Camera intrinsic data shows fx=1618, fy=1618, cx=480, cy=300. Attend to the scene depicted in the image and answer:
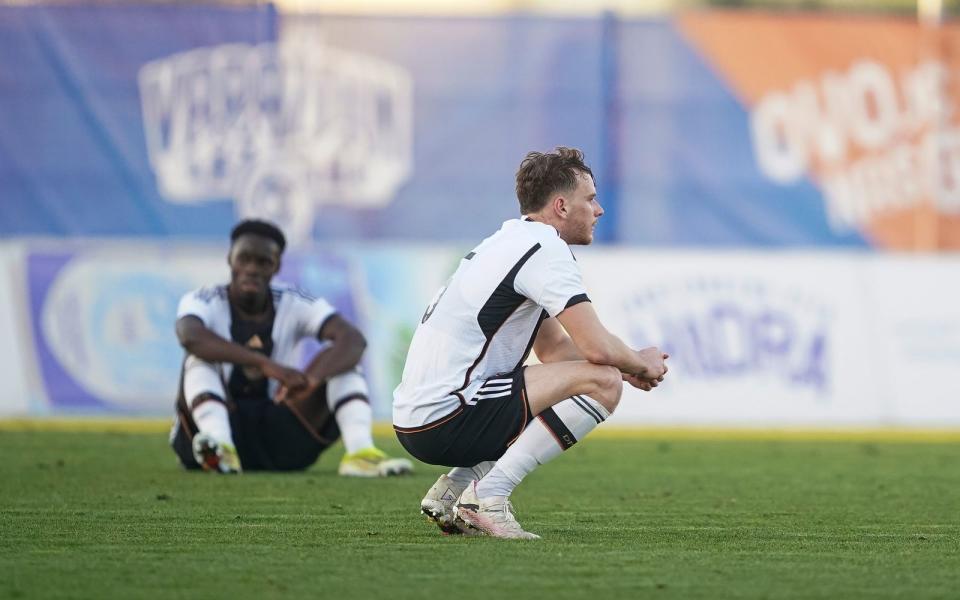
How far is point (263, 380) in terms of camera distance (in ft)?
30.8

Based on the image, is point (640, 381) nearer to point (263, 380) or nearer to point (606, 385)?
point (606, 385)

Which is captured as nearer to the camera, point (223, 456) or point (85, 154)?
point (223, 456)

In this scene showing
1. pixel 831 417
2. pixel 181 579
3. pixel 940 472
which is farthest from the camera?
pixel 831 417

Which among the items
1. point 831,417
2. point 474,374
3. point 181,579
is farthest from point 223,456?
point 831,417

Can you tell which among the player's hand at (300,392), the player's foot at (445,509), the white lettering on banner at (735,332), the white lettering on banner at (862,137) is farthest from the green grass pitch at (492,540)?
the white lettering on banner at (862,137)

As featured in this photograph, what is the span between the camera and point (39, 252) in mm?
14078

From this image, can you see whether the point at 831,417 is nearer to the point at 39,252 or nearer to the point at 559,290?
the point at 39,252

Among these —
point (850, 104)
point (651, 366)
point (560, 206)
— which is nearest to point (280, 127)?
point (850, 104)

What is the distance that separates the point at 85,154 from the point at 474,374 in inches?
456

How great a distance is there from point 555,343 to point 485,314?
719 mm

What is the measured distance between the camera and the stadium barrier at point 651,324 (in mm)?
13719

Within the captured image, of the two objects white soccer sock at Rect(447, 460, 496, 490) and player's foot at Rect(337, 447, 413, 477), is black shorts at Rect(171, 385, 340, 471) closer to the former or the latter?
player's foot at Rect(337, 447, 413, 477)

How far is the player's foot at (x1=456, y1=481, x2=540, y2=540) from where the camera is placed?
243 inches

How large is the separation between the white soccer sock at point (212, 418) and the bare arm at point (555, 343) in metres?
2.64
